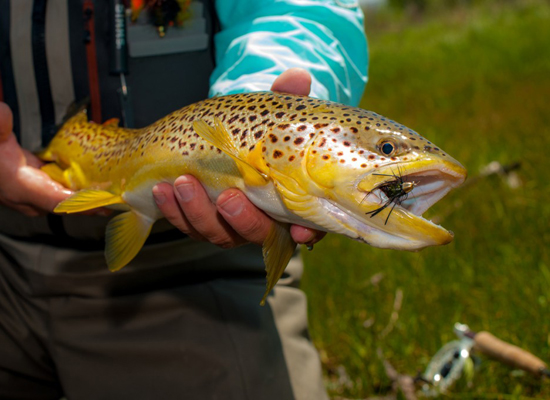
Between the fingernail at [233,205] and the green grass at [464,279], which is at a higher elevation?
the fingernail at [233,205]

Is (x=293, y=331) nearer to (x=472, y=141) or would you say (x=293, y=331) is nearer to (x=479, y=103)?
(x=472, y=141)

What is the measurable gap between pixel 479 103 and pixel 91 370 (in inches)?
273

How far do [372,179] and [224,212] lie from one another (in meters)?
0.50

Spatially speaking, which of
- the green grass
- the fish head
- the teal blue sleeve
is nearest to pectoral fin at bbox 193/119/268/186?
the fish head

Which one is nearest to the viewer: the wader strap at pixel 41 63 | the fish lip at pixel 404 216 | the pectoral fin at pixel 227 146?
the fish lip at pixel 404 216

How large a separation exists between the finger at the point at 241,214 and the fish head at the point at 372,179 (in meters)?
0.18

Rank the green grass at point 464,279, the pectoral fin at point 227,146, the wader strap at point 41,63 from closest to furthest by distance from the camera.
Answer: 1. the pectoral fin at point 227,146
2. the wader strap at point 41,63
3. the green grass at point 464,279

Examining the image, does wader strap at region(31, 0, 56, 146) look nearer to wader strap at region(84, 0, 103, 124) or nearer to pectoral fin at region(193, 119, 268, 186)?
wader strap at region(84, 0, 103, 124)

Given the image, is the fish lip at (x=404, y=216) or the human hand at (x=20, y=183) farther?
the human hand at (x=20, y=183)

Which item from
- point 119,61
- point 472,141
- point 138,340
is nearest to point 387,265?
point 138,340

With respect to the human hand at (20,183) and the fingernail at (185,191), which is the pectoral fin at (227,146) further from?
the human hand at (20,183)

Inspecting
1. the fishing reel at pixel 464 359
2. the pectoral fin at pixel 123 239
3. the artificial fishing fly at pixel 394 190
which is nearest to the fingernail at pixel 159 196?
the pectoral fin at pixel 123 239

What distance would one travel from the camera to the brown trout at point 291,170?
69.4 inches

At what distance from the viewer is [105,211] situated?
2.56 metres
